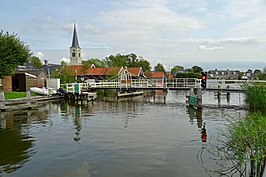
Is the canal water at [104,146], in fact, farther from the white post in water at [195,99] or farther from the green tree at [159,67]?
the green tree at [159,67]

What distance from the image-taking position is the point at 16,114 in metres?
21.8

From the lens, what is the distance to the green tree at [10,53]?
2852cm

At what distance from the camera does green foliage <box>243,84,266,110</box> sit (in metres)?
21.4

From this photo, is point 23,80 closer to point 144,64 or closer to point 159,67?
point 144,64

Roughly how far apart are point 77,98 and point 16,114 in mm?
11842

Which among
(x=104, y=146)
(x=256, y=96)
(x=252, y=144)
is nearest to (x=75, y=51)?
(x=256, y=96)

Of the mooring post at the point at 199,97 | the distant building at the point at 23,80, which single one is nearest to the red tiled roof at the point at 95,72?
the distant building at the point at 23,80

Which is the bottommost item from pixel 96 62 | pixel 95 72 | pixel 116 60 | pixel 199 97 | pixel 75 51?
pixel 199 97

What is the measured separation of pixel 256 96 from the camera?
72.7 ft

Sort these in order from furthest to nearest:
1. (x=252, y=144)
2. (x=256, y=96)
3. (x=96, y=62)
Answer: (x=96, y=62), (x=256, y=96), (x=252, y=144)

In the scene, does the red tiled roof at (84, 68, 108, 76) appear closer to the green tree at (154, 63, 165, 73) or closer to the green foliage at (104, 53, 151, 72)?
the green foliage at (104, 53, 151, 72)

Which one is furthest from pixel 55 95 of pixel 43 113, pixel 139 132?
pixel 139 132

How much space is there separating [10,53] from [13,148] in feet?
64.0

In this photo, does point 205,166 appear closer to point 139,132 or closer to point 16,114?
point 139,132
